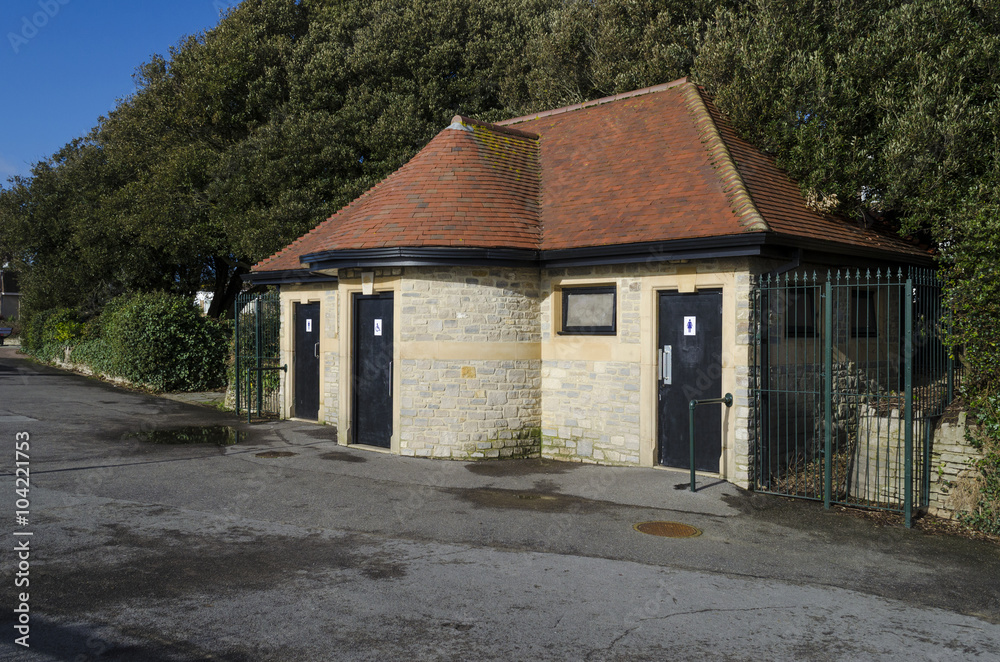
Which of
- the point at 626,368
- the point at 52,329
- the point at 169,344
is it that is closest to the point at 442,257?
the point at 626,368

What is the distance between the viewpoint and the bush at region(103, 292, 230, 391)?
787 inches

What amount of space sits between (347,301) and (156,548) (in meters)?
6.14

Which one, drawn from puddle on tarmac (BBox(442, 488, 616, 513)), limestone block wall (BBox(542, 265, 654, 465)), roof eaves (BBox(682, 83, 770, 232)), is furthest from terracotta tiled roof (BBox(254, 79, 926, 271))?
puddle on tarmac (BBox(442, 488, 616, 513))


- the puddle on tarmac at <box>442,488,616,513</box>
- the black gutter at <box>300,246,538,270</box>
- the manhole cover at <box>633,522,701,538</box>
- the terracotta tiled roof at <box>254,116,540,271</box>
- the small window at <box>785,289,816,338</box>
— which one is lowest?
the manhole cover at <box>633,522,701,538</box>

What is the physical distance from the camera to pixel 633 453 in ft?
34.0

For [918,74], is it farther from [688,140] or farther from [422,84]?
[422,84]

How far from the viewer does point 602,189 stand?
460 inches

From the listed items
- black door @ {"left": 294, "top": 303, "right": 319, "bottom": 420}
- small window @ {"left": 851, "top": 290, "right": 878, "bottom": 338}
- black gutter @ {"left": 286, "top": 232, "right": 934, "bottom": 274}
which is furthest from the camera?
black door @ {"left": 294, "top": 303, "right": 319, "bottom": 420}

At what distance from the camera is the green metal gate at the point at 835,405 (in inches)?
325

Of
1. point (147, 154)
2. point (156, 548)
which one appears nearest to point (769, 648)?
point (156, 548)

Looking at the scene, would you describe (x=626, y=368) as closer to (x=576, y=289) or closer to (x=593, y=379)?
(x=593, y=379)

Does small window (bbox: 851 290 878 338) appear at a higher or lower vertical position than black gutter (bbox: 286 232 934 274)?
lower

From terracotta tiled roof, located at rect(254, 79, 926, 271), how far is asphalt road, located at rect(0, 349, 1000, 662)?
3.22 metres

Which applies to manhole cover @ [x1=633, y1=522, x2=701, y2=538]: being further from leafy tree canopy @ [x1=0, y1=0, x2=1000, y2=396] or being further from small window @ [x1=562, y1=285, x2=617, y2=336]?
small window @ [x1=562, y1=285, x2=617, y2=336]
